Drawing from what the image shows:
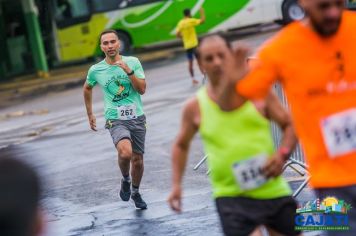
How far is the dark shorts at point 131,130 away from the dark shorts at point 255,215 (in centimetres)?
397

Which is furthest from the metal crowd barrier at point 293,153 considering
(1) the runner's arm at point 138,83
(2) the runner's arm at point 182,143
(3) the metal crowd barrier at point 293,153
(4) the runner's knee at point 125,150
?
(2) the runner's arm at point 182,143

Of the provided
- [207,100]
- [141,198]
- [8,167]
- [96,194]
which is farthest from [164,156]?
[8,167]

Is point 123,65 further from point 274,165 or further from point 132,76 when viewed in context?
point 274,165

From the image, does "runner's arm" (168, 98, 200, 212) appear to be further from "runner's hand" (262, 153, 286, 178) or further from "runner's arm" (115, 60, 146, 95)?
"runner's arm" (115, 60, 146, 95)

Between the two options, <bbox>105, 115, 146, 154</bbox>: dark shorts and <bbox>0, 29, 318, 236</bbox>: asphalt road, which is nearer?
<bbox>0, 29, 318, 236</bbox>: asphalt road

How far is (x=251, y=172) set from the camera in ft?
15.9

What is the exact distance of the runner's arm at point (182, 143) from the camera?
498cm

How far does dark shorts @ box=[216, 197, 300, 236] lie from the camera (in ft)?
16.0

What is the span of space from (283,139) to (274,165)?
0.18m

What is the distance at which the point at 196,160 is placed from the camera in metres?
11.3

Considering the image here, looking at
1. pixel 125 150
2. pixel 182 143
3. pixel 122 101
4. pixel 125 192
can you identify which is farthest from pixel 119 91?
pixel 182 143

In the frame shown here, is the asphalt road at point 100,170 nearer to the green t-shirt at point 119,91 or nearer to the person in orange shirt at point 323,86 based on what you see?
the green t-shirt at point 119,91

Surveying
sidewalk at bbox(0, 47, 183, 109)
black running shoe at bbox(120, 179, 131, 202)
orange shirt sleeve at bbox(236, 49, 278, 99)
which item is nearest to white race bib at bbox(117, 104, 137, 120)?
black running shoe at bbox(120, 179, 131, 202)

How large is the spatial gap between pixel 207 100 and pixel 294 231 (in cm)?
88
